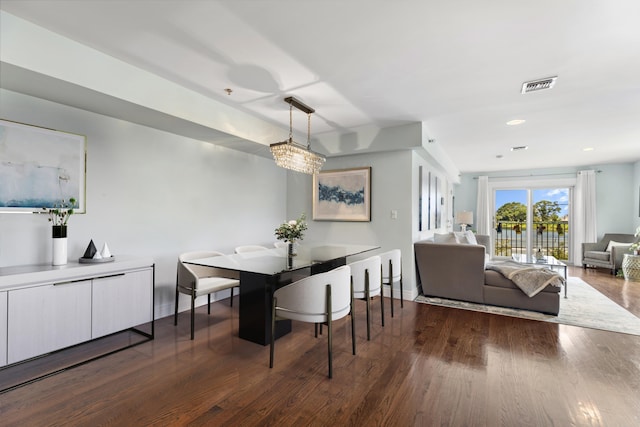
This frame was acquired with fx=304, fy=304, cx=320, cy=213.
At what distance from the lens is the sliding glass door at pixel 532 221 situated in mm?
7652

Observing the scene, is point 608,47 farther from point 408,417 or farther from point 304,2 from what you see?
Answer: point 408,417

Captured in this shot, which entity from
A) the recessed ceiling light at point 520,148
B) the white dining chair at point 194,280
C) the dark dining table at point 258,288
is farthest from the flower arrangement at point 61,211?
the recessed ceiling light at point 520,148

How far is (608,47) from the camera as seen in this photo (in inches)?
89.4

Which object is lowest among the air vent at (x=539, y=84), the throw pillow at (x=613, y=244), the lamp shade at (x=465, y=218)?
the throw pillow at (x=613, y=244)

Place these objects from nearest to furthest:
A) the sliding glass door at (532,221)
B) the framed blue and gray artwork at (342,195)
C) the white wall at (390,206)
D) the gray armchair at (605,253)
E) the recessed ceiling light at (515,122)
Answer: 1. the recessed ceiling light at (515,122)
2. the white wall at (390,206)
3. the framed blue and gray artwork at (342,195)
4. the gray armchair at (605,253)
5. the sliding glass door at (532,221)

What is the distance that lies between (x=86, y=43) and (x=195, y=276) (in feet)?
6.71

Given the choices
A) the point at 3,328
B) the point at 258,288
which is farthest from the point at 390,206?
the point at 3,328

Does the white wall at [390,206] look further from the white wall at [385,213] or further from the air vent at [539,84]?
the air vent at [539,84]

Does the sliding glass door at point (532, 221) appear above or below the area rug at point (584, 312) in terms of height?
above

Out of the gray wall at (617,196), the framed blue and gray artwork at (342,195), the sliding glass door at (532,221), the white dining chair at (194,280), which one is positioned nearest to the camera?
the white dining chair at (194,280)

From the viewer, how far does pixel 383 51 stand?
7.73 ft

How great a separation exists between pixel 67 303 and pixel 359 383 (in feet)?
7.47

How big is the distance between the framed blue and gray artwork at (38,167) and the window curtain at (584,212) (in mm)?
9514

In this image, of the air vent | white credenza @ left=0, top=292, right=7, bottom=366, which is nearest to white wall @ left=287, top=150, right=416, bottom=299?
the air vent
